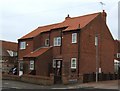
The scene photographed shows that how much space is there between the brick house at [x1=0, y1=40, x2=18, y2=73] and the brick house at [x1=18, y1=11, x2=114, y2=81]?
1044 centimetres

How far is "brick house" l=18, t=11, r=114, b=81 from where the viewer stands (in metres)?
39.1

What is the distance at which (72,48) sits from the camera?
39.8 metres

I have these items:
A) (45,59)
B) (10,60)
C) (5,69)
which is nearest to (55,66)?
(45,59)

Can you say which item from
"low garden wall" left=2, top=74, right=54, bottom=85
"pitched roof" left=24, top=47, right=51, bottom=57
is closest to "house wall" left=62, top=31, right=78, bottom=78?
"pitched roof" left=24, top=47, right=51, bottom=57

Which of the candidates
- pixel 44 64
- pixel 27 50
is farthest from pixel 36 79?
pixel 27 50

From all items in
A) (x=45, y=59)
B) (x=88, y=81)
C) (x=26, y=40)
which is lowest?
(x=88, y=81)

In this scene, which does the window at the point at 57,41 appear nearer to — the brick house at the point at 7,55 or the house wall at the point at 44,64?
the house wall at the point at 44,64

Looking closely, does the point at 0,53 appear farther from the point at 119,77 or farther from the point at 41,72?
the point at 119,77

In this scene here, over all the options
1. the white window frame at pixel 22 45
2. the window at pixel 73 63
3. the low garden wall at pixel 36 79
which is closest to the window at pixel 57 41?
the window at pixel 73 63

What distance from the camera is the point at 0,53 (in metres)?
63.8

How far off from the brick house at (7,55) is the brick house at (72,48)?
411 inches

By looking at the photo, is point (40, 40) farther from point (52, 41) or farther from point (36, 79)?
point (36, 79)

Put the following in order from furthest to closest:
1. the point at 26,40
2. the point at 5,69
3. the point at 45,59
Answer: the point at 5,69, the point at 26,40, the point at 45,59

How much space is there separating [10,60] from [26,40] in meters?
13.8
